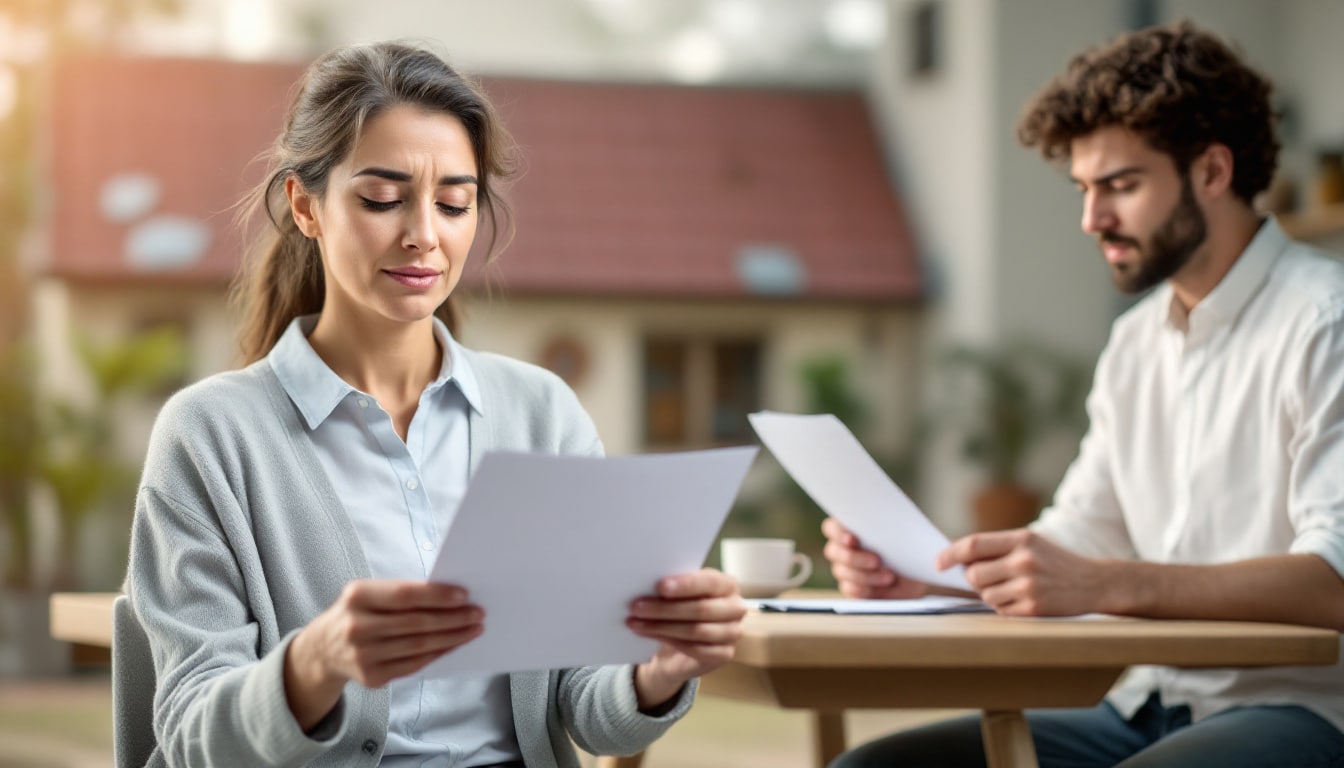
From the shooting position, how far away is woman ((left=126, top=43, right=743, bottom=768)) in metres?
1.50

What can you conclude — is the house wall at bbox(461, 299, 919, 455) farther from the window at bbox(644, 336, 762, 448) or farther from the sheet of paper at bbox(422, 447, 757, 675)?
the sheet of paper at bbox(422, 447, 757, 675)

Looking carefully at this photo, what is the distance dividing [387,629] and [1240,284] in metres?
1.48

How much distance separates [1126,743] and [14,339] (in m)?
8.58

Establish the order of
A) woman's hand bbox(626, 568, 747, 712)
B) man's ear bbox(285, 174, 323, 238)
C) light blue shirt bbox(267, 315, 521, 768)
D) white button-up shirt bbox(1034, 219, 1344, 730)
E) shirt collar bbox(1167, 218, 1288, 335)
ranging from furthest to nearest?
shirt collar bbox(1167, 218, 1288, 335)
white button-up shirt bbox(1034, 219, 1344, 730)
man's ear bbox(285, 174, 323, 238)
light blue shirt bbox(267, 315, 521, 768)
woman's hand bbox(626, 568, 747, 712)

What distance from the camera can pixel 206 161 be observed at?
11000 millimetres

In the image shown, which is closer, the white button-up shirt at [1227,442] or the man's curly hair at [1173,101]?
the white button-up shirt at [1227,442]

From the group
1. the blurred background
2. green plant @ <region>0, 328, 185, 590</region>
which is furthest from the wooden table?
the blurred background

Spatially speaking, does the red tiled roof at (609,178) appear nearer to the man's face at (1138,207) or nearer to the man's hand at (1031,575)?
the man's face at (1138,207)

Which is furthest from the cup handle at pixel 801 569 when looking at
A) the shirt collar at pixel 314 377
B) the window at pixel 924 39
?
the window at pixel 924 39

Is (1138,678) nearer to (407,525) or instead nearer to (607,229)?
(407,525)

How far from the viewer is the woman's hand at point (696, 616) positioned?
144cm

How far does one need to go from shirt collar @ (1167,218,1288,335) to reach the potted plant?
787cm

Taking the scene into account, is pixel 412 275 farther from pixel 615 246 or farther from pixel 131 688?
pixel 615 246

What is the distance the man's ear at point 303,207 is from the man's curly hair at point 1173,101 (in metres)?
1.22
